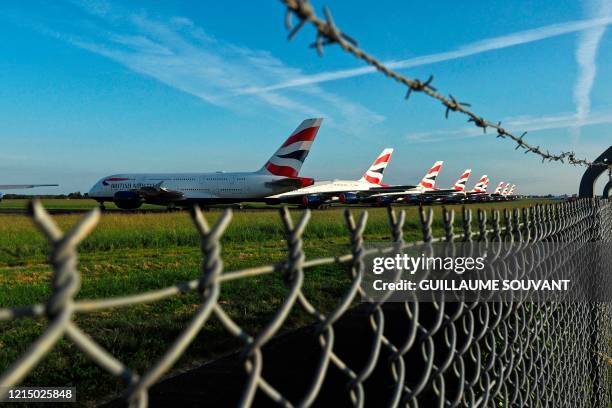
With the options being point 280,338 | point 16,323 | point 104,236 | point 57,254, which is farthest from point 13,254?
point 57,254

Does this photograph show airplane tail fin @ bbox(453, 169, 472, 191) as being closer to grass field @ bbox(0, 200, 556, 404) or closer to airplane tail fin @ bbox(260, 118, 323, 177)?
airplane tail fin @ bbox(260, 118, 323, 177)

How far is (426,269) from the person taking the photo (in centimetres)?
168

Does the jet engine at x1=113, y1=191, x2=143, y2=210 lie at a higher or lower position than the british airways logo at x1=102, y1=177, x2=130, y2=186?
lower

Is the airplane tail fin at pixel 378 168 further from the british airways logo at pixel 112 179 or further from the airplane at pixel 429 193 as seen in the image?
the british airways logo at pixel 112 179

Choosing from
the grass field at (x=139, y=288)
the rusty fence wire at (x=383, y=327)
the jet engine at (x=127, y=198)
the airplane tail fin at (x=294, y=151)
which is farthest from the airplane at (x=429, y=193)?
the rusty fence wire at (x=383, y=327)

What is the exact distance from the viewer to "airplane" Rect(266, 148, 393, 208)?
49594mm

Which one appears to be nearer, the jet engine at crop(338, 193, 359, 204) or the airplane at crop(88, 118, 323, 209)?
the airplane at crop(88, 118, 323, 209)

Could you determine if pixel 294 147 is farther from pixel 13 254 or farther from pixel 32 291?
pixel 32 291

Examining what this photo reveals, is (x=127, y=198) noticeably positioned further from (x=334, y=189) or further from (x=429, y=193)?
(x=429, y=193)

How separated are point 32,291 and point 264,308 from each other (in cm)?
415

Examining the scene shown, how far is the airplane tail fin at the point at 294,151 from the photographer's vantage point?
4206 centimetres

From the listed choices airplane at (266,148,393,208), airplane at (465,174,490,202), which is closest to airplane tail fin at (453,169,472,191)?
airplane at (465,174,490,202)

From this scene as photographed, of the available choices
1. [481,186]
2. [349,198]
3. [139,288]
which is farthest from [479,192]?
[139,288]

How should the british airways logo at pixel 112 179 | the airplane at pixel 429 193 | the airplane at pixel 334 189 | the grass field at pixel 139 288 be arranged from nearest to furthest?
the grass field at pixel 139 288, the british airways logo at pixel 112 179, the airplane at pixel 334 189, the airplane at pixel 429 193
